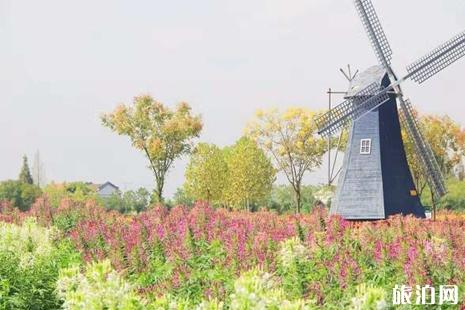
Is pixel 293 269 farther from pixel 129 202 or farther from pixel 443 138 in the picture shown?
pixel 129 202

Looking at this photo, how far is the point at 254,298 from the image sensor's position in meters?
6.27

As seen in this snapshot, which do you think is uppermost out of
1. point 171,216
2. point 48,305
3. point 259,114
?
point 259,114

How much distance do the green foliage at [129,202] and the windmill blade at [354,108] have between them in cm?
3641

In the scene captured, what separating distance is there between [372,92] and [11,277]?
54.6ft

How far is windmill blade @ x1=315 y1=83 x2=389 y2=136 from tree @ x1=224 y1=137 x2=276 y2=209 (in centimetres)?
1888

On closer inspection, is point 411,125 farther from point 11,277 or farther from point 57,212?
point 11,277

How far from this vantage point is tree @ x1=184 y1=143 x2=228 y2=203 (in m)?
47.0

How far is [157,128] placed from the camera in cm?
4866

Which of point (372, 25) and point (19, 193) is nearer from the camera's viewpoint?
point (372, 25)

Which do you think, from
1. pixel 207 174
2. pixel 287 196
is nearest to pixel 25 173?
pixel 287 196

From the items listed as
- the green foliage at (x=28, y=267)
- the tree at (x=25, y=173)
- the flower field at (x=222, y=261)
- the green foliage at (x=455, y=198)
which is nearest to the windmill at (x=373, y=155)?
the flower field at (x=222, y=261)

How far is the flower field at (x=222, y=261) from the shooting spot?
941 centimetres

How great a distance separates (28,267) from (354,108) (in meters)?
15.8

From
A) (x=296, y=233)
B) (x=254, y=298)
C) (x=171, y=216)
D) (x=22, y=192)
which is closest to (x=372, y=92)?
(x=171, y=216)
